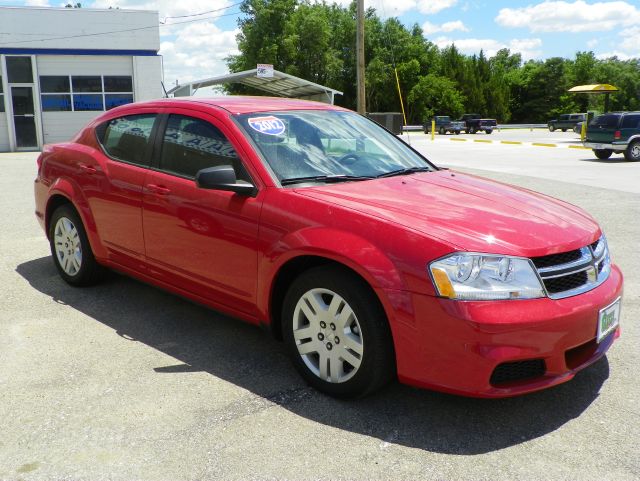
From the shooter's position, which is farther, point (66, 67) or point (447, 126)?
point (447, 126)

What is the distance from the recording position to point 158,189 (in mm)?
4316

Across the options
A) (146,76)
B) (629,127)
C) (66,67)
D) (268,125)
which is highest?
(66,67)

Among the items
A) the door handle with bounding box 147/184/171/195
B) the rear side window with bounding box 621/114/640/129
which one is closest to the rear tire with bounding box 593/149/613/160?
the rear side window with bounding box 621/114/640/129

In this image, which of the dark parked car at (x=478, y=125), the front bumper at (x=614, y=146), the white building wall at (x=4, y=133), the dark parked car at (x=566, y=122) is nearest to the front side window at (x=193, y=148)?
the front bumper at (x=614, y=146)

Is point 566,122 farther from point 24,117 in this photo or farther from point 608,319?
point 608,319

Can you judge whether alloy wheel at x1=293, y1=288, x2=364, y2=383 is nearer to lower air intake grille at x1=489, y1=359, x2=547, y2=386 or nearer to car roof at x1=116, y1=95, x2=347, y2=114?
lower air intake grille at x1=489, y1=359, x2=547, y2=386

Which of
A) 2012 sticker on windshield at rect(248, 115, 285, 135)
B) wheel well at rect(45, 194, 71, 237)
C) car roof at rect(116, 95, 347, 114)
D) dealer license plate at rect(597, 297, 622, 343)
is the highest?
car roof at rect(116, 95, 347, 114)

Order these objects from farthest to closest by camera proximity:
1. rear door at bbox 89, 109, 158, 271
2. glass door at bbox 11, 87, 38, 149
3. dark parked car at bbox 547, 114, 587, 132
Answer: dark parked car at bbox 547, 114, 587, 132 → glass door at bbox 11, 87, 38, 149 → rear door at bbox 89, 109, 158, 271

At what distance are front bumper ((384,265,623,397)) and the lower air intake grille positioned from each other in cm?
2

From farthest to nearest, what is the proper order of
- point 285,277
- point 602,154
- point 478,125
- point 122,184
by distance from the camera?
point 478,125 < point 602,154 < point 122,184 < point 285,277

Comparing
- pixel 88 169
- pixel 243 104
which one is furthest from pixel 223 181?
pixel 88 169

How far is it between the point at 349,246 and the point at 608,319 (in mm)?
1398

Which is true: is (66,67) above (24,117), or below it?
above

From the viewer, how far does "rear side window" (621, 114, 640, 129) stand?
20.1 metres
